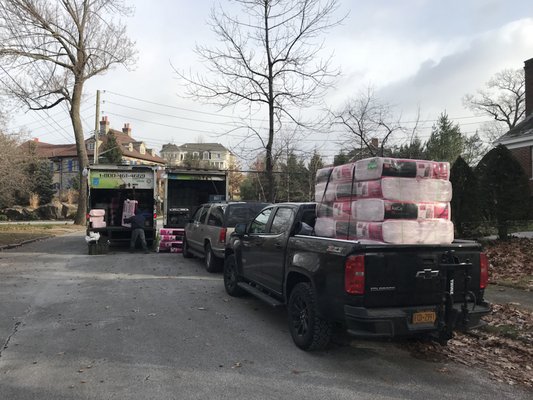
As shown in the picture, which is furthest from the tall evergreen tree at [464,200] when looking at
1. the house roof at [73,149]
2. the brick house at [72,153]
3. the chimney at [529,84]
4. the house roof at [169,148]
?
the house roof at [169,148]

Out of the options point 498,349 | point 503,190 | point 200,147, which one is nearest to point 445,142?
point 503,190

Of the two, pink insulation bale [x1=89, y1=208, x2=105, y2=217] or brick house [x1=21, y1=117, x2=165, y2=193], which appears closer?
pink insulation bale [x1=89, y1=208, x2=105, y2=217]

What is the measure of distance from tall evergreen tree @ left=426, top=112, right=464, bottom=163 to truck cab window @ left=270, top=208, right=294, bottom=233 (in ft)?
97.7

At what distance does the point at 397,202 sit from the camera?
5070mm

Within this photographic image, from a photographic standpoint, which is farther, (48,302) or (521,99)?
(521,99)

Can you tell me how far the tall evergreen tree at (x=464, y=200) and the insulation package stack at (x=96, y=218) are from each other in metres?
11.2

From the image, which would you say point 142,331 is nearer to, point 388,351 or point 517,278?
point 388,351

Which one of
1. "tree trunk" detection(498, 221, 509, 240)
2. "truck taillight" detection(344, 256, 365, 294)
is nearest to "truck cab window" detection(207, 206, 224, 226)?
"truck taillight" detection(344, 256, 365, 294)

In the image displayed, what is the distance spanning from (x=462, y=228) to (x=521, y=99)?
5244 cm

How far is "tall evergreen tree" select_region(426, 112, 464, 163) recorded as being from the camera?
3484 cm

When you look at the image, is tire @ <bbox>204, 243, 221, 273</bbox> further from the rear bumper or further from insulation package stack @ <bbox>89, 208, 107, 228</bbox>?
the rear bumper

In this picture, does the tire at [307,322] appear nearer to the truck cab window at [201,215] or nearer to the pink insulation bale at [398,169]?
the pink insulation bale at [398,169]

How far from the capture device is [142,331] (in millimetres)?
6137

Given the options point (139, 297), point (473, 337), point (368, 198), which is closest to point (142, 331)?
point (139, 297)
